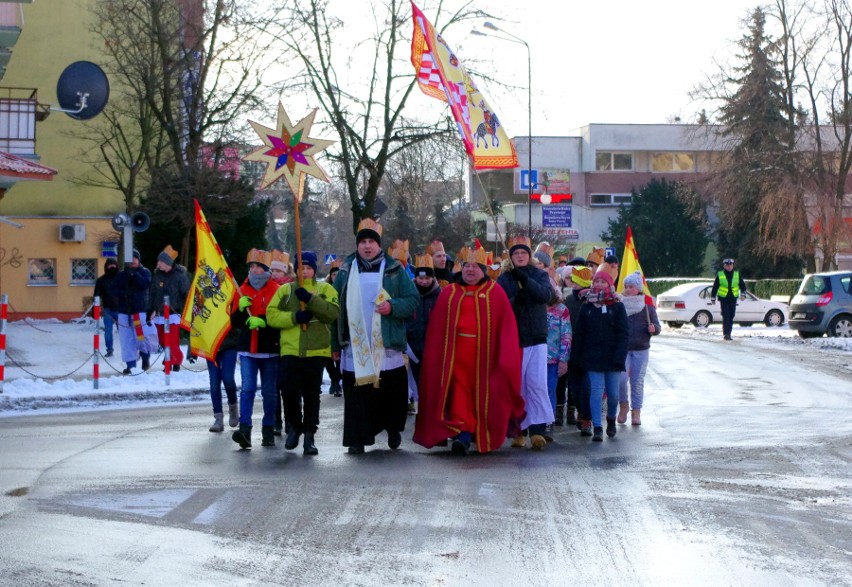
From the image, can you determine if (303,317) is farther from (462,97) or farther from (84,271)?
(84,271)

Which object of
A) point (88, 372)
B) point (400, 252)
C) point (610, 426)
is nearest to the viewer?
point (610, 426)

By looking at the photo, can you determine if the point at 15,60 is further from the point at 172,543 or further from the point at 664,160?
the point at 664,160

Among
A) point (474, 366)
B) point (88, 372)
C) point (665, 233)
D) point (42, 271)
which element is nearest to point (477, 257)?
point (474, 366)

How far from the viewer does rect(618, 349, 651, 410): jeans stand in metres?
14.4

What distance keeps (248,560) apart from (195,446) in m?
5.45

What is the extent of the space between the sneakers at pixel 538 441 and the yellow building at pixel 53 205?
32069 millimetres

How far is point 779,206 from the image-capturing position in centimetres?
4953

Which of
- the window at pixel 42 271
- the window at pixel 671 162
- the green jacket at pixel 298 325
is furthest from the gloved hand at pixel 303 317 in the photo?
the window at pixel 671 162

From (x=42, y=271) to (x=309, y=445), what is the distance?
3406 cm

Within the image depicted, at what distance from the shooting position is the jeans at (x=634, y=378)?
1437 centimetres

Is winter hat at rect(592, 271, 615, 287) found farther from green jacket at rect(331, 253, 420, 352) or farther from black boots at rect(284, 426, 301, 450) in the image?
black boots at rect(284, 426, 301, 450)

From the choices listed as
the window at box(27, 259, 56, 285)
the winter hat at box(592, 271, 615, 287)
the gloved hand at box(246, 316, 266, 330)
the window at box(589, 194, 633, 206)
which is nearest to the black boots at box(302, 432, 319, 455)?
the gloved hand at box(246, 316, 266, 330)

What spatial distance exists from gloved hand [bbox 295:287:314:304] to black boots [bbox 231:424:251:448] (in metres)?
1.39

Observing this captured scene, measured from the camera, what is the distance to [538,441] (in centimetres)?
1205
